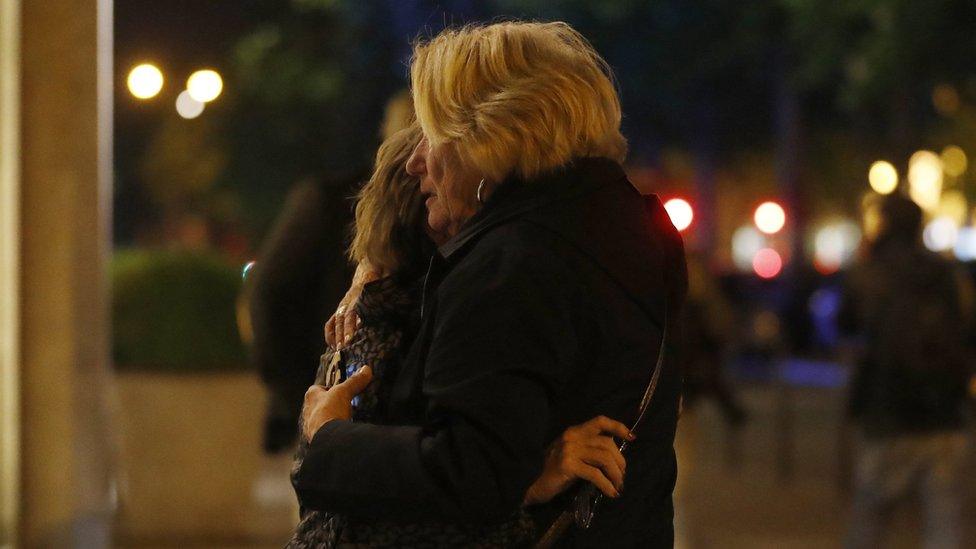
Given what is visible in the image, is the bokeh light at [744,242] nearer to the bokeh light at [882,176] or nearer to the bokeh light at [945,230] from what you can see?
the bokeh light at [945,230]

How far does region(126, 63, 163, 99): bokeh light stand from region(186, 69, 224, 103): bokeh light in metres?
1.10

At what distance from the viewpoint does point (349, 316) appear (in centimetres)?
234

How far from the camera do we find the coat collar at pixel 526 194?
2178 mm

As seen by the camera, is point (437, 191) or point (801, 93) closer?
point (437, 191)

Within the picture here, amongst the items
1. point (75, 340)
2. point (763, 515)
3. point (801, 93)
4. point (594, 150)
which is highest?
point (801, 93)

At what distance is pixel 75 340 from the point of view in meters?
7.72

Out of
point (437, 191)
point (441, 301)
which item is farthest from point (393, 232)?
point (441, 301)

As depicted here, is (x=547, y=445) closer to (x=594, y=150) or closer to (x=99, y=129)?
→ (x=594, y=150)

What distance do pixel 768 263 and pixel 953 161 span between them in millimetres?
9052

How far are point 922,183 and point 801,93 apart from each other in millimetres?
4289

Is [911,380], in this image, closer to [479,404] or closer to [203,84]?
[479,404]

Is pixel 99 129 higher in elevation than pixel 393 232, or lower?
higher

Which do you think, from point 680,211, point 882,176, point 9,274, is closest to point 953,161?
point 882,176

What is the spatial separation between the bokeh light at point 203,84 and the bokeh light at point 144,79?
1097 millimetres
